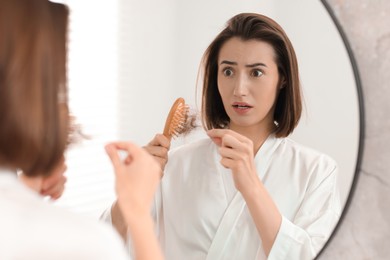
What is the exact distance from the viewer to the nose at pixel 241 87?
67cm

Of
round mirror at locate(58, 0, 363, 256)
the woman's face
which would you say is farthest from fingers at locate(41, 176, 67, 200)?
the woman's face

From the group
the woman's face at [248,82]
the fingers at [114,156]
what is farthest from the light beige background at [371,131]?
the fingers at [114,156]

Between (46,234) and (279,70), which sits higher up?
(279,70)

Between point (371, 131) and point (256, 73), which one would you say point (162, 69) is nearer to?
point (256, 73)

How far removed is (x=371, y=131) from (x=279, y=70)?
0.16 m

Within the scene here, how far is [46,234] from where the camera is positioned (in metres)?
0.42

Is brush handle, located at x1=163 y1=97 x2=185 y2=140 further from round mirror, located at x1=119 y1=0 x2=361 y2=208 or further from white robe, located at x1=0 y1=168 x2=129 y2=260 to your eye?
white robe, located at x1=0 y1=168 x2=129 y2=260

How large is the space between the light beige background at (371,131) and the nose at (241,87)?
16 centimetres

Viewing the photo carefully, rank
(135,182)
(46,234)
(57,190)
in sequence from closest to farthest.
→ (46,234) < (135,182) < (57,190)

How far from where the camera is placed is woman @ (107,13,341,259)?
2.23 ft

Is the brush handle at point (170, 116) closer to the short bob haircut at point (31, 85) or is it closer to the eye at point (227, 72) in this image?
the eye at point (227, 72)

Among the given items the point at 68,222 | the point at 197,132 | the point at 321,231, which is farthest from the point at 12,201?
the point at 321,231

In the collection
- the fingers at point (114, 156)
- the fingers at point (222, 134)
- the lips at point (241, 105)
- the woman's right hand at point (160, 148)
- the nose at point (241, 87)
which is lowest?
the woman's right hand at point (160, 148)

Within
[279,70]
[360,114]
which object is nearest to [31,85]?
[279,70]
